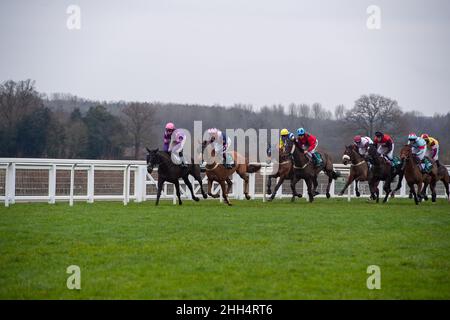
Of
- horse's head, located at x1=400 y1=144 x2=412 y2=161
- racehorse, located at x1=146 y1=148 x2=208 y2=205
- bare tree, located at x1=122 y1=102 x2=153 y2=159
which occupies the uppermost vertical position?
bare tree, located at x1=122 y1=102 x2=153 y2=159

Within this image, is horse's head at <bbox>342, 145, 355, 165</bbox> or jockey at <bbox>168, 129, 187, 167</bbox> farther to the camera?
horse's head at <bbox>342, 145, 355, 165</bbox>

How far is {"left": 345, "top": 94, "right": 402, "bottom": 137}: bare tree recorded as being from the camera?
152 ft

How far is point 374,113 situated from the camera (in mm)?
46656

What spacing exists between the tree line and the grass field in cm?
2344

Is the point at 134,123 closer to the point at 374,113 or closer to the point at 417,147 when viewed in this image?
the point at 374,113

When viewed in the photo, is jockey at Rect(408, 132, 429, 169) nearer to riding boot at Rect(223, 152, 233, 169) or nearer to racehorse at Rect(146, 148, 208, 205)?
riding boot at Rect(223, 152, 233, 169)

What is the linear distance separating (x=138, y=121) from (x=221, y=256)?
35.2m

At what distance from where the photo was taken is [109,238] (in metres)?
10.9

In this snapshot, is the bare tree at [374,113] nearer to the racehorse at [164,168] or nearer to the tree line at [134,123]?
Result: the tree line at [134,123]

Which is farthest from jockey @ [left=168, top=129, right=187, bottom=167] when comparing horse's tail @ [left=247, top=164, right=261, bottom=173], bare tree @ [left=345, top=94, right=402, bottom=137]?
bare tree @ [left=345, top=94, right=402, bottom=137]

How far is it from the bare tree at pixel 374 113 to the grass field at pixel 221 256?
32.2 metres
